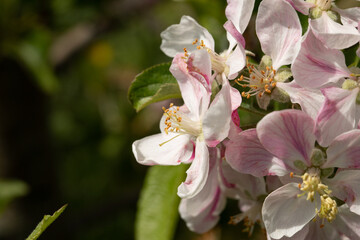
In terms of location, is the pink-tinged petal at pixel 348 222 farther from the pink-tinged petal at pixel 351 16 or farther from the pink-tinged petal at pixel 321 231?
the pink-tinged petal at pixel 351 16

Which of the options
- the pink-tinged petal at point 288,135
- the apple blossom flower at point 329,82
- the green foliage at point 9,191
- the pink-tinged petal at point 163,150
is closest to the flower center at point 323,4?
the apple blossom flower at point 329,82

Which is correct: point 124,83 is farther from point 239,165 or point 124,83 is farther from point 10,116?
point 239,165

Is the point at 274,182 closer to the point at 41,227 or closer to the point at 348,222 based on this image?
the point at 348,222

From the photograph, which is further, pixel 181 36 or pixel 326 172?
pixel 181 36

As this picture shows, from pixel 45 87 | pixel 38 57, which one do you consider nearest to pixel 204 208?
pixel 45 87

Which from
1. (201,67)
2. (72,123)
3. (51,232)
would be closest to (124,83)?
(72,123)

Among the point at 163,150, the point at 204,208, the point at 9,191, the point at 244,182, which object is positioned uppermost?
the point at 163,150

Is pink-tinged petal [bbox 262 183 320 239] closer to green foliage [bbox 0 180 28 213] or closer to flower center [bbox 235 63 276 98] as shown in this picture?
flower center [bbox 235 63 276 98]
